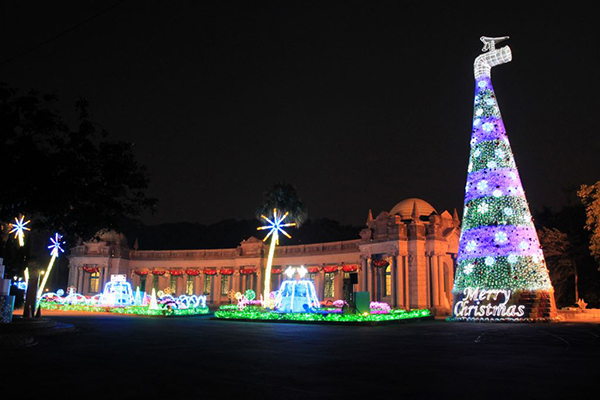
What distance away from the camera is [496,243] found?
30.5m

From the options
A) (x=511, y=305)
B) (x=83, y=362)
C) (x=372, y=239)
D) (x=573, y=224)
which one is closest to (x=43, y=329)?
(x=83, y=362)

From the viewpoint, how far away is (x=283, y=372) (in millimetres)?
9719

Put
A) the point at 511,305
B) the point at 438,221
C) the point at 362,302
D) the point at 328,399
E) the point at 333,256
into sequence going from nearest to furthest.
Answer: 1. the point at 328,399
2. the point at 511,305
3. the point at 362,302
4. the point at 438,221
5. the point at 333,256

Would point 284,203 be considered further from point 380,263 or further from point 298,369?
point 298,369

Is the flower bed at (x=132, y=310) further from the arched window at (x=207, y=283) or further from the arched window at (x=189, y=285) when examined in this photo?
the arched window at (x=207, y=283)

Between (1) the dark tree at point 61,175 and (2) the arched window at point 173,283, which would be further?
(2) the arched window at point 173,283

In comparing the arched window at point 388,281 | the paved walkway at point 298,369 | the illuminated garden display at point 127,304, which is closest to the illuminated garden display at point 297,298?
the illuminated garden display at point 127,304

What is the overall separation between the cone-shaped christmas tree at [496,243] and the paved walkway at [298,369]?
15.1 metres

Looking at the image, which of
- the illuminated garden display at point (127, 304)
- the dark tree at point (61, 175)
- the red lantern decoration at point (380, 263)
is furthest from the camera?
the red lantern decoration at point (380, 263)

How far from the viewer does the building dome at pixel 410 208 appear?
4749 cm

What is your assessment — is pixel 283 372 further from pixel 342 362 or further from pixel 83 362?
pixel 83 362

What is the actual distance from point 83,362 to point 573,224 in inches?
1809

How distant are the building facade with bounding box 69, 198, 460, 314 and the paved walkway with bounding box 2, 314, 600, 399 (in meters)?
28.7

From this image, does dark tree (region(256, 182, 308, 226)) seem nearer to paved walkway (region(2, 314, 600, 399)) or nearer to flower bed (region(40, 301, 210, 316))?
flower bed (region(40, 301, 210, 316))
